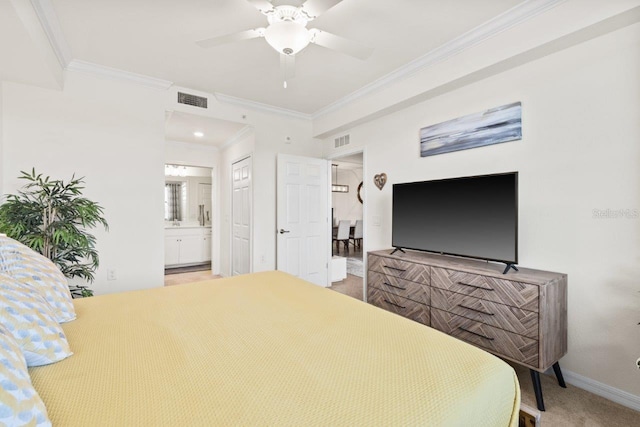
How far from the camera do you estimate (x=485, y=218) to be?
92.0 inches

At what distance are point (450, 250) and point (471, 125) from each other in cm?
117

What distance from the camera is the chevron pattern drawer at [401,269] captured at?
8.34ft

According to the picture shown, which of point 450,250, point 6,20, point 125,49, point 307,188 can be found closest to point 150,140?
point 125,49

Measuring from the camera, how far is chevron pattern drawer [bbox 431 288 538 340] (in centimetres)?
191

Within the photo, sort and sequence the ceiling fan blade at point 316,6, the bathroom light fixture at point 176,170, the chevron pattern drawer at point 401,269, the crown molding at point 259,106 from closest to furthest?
the ceiling fan blade at point 316,6 → the chevron pattern drawer at point 401,269 → the crown molding at point 259,106 → the bathroom light fixture at point 176,170

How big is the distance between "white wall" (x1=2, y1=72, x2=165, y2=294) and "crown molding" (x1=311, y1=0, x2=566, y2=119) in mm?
2582

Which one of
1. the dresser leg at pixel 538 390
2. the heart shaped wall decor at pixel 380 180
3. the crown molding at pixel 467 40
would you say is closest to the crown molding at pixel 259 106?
the crown molding at pixel 467 40

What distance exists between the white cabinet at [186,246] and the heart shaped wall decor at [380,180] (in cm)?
425

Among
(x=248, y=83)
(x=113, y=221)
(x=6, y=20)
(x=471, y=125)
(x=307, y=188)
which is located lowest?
(x=113, y=221)

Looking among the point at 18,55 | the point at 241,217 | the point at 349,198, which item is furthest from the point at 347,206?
the point at 18,55

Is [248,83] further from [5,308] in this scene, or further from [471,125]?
[5,308]

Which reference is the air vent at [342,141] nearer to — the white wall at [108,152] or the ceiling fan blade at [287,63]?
the ceiling fan blade at [287,63]

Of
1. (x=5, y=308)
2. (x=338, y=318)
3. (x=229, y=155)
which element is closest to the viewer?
(x=5, y=308)

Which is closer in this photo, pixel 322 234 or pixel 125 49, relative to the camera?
pixel 125 49
